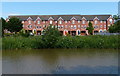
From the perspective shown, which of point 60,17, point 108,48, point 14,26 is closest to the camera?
point 108,48

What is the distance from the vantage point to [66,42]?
69.8 feet

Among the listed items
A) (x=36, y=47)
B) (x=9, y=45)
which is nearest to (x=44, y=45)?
(x=36, y=47)

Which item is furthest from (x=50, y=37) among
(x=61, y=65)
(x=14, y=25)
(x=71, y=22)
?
(x=71, y=22)

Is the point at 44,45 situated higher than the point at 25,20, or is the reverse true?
the point at 25,20

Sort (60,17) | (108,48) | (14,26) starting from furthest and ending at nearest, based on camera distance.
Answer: (60,17) < (14,26) < (108,48)

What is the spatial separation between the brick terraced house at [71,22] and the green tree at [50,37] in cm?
3560

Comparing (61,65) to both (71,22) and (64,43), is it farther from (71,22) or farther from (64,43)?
(71,22)

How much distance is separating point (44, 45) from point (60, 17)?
37.0 meters

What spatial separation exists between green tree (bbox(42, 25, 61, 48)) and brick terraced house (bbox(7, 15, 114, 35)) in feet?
117

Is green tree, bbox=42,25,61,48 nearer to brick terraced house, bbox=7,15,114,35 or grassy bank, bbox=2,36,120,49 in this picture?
grassy bank, bbox=2,36,120,49

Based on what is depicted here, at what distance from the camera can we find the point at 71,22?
189 feet

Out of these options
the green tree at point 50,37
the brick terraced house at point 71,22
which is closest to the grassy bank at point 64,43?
the green tree at point 50,37

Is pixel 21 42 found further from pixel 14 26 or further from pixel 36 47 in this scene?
pixel 14 26

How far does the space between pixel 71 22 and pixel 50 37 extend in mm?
37303
